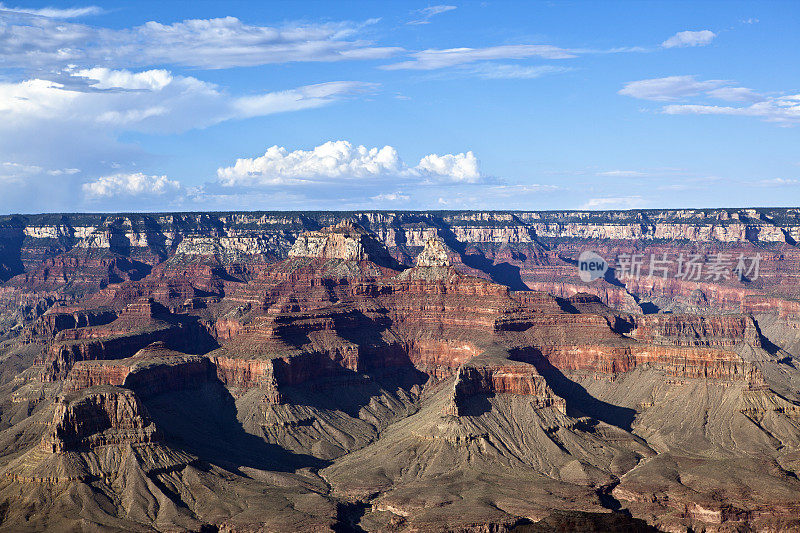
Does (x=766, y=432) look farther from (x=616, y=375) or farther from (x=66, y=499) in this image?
(x=66, y=499)

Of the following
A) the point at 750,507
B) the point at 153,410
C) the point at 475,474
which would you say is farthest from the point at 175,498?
the point at 750,507

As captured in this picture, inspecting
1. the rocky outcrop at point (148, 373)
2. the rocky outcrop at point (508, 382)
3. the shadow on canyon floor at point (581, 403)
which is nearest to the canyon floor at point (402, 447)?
the rocky outcrop at point (508, 382)

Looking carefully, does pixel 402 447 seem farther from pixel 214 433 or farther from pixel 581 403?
pixel 581 403

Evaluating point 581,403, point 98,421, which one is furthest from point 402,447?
point 98,421

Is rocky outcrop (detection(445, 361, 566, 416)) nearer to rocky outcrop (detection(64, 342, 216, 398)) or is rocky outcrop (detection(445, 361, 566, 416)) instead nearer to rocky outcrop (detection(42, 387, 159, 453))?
rocky outcrop (detection(64, 342, 216, 398))

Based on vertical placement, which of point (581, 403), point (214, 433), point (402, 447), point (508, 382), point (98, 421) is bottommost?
point (214, 433)

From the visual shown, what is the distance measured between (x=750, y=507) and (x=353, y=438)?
70.8 meters

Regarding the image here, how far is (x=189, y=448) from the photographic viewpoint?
143875 mm

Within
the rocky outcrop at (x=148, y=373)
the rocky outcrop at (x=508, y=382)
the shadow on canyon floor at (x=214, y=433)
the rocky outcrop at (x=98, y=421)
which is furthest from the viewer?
the rocky outcrop at (x=508, y=382)

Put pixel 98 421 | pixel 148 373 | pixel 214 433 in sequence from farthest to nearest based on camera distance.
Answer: pixel 148 373
pixel 214 433
pixel 98 421

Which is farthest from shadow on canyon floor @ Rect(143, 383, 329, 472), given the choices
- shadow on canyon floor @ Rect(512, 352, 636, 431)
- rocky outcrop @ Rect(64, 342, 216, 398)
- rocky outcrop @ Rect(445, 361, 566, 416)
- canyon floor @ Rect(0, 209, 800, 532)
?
shadow on canyon floor @ Rect(512, 352, 636, 431)

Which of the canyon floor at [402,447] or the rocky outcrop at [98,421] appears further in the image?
the rocky outcrop at [98,421]

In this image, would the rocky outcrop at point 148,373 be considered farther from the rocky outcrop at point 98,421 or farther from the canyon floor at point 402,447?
the rocky outcrop at point 98,421

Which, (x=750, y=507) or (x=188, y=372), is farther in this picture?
(x=188, y=372)
